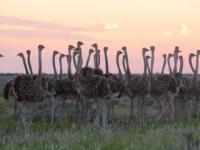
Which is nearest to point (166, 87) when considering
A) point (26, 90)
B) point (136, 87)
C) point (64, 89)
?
point (136, 87)

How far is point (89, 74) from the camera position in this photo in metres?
18.0

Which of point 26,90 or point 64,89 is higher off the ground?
point 26,90

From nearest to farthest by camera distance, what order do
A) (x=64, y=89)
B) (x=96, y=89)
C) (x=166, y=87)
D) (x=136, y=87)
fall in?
(x=96, y=89) → (x=64, y=89) → (x=136, y=87) → (x=166, y=87)

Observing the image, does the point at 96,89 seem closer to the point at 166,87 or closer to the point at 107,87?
the point at 107,87

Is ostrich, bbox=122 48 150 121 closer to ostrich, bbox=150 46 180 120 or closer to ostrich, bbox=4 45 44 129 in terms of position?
ostrich, bbox=150 46 180 120

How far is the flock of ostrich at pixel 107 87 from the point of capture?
16891 millimetres

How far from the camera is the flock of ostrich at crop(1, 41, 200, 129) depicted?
16891 millimetres

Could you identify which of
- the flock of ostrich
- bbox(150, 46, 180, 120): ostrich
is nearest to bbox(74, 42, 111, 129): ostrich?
the flock of ostrich

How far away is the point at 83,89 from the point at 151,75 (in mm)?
4419

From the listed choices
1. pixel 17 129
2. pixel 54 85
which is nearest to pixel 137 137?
pixel 17 129

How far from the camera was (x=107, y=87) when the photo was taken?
16734mm

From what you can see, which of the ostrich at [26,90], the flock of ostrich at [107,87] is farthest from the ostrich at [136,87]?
the ostrich at [26,90]

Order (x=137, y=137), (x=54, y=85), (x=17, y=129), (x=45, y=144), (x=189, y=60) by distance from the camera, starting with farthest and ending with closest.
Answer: (x=189, y=60) < (x=54, y=85) < (x=17, y=129) < (x=137, y=137) < (x=45, y=144)

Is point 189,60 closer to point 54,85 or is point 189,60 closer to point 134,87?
point 134,87
